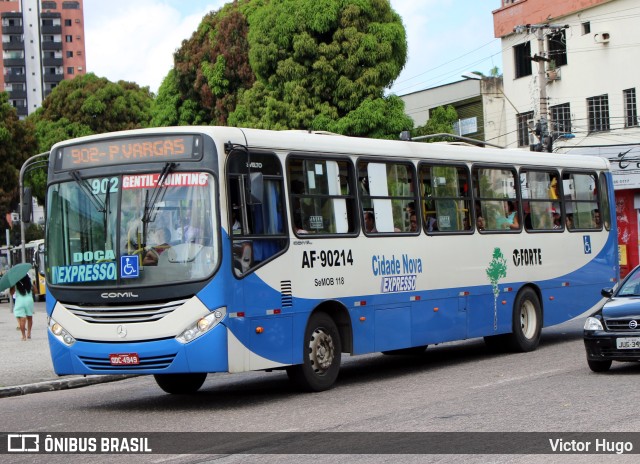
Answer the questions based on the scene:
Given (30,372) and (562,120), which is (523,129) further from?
(30,372)

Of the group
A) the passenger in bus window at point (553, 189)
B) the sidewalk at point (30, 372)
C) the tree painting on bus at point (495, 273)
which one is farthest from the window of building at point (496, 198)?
the sidewalk at point (30, 372)

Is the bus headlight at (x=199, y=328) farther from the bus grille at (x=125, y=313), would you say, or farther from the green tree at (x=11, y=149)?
the green tree at (x=11, y=149)

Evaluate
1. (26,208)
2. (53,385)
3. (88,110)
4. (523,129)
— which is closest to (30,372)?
(53,385)

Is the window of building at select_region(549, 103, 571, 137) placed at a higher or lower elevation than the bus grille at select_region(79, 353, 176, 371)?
higher

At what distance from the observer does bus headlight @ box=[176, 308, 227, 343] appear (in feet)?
40.7

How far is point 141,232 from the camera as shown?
12664 mm

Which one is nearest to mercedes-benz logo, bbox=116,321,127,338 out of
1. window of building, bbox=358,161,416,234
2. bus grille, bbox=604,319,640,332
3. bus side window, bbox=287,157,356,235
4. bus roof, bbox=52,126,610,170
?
bus roof, bbox=52,126,610,170

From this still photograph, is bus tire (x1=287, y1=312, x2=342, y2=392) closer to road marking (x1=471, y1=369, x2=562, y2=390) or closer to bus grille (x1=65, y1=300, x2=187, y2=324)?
road marking (x1=471, y1=369, x2=562, y2=390)

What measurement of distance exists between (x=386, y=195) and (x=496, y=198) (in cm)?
332

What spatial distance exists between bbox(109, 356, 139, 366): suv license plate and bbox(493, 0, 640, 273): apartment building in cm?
2863

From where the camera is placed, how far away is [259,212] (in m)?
13.3

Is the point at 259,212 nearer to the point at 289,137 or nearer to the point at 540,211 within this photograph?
Result: the point at 289,137

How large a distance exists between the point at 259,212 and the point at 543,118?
2401 cm

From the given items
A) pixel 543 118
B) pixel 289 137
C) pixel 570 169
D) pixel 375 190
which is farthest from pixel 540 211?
pixel 543 118
